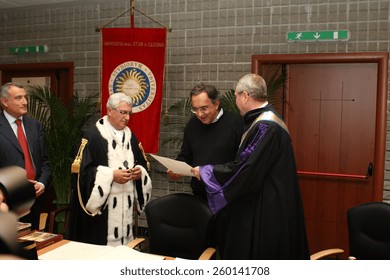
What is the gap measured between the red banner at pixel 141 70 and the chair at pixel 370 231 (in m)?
2.14

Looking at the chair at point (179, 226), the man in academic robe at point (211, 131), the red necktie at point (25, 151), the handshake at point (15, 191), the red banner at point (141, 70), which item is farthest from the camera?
the red banner at point (141, 70)

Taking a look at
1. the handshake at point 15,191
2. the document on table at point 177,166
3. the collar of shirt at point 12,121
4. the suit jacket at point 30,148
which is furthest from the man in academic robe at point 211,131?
the handshake at point 15,191

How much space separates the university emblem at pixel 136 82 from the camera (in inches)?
155

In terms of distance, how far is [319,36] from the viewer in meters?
3.68

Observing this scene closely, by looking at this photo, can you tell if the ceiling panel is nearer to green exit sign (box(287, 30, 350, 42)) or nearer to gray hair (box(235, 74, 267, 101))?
green exit sign (box(287, 30, 350, 42))

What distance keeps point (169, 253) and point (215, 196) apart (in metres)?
0.43

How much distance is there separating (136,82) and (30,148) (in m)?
1.32

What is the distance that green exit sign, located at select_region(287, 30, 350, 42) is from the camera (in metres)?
3.62

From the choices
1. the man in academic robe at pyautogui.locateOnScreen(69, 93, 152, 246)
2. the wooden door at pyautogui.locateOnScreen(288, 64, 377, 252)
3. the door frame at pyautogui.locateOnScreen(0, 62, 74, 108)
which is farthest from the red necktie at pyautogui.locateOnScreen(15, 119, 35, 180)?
the wooden door at pyautogui.locateOnScreen(288, 64, 377, 252)

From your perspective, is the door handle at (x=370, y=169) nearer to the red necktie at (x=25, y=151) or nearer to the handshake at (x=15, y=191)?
the red necktie at (x=25, y=151)

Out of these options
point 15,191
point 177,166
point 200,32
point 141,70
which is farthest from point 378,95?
point 15,191

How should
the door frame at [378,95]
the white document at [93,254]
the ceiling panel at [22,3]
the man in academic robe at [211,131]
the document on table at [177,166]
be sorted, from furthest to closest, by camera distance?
the ceiling panel at [22,3], the door frame at [378,95], the man in academic robe at [211,131], the document on table at [177,166], the white document at [93,254]

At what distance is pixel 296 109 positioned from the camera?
3.96 m

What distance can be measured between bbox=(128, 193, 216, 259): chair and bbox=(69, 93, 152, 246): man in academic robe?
354mm
